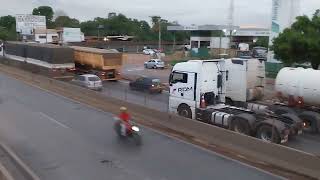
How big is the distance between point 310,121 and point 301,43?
13.8 m

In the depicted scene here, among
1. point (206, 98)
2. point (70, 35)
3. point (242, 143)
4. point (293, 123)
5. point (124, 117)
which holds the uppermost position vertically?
point (70, 35)

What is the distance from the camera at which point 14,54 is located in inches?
2386

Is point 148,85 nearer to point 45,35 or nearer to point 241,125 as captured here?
point 241,125

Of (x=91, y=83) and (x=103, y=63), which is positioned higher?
(x=103, y=63)

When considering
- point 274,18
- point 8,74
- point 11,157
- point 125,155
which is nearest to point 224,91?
point 125,155

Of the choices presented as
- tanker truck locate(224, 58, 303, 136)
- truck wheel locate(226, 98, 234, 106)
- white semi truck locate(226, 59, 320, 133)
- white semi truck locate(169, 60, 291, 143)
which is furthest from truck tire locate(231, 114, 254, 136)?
truck wheel locate(226, 98, 234, 106)

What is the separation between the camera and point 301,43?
34.1 meters

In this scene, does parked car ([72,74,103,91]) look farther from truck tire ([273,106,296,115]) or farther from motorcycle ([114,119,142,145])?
motorcycle ([114,119,142,145])

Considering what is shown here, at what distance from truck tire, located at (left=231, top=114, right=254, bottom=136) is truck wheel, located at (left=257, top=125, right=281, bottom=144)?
567 mm

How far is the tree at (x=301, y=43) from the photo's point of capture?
33.9 metres

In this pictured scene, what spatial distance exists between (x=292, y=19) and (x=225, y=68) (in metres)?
26.8

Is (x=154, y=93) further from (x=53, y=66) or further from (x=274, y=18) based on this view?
(x=274, y=18)

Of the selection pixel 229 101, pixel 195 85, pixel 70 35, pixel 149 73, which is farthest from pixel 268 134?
pixel 70 35

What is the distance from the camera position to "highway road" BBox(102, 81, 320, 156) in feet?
61.3
